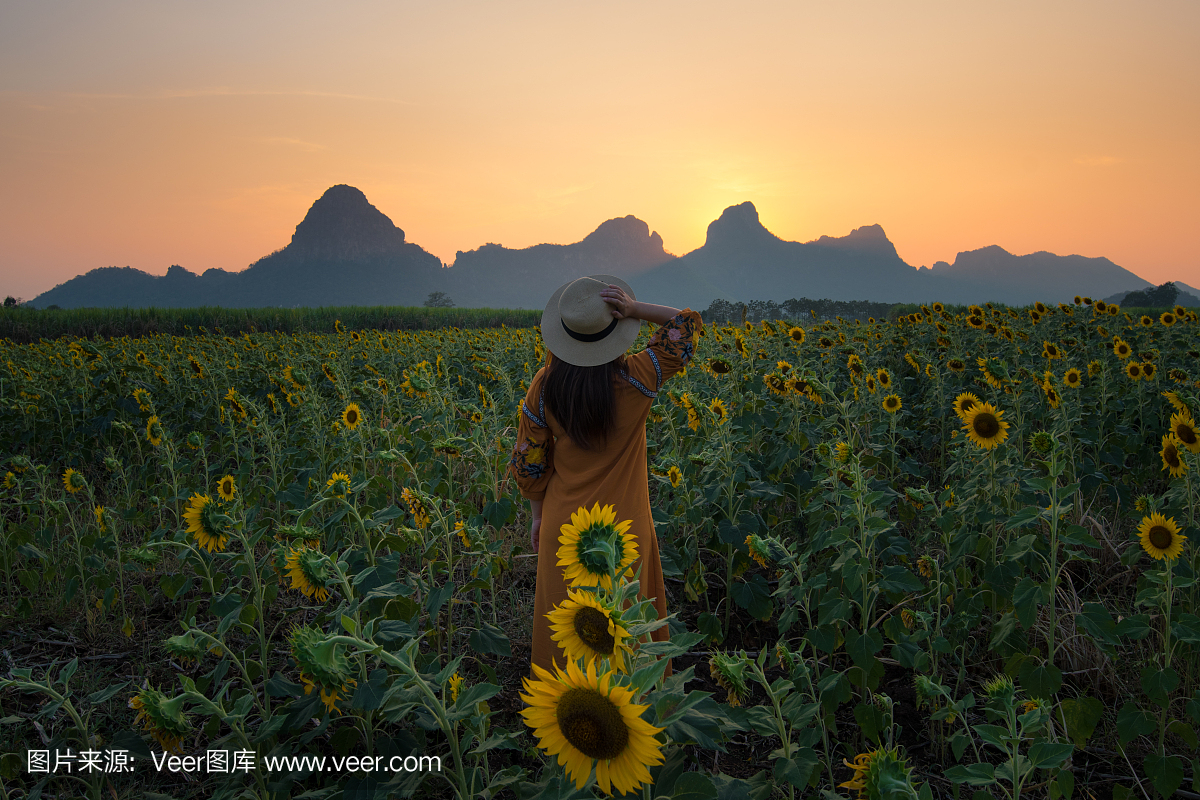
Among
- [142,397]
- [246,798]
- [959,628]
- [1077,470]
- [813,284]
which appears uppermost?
[813,284]

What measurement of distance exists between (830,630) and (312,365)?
292 inches

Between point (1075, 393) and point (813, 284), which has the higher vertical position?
point (813, 284)

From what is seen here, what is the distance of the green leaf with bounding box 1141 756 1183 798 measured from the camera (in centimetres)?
188

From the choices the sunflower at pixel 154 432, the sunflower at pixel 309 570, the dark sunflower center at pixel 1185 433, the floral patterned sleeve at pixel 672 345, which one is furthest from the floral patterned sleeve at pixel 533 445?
the dark sunflower center at pixel 1185 433

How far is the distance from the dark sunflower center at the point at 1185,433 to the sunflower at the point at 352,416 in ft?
13.9

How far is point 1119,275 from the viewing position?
191 meters

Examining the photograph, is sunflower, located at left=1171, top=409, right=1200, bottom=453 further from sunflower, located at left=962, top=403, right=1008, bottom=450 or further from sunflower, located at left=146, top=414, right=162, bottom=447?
→ sunflower, located at left=146, top=414, right=162, bottom=447

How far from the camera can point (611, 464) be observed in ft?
7.95

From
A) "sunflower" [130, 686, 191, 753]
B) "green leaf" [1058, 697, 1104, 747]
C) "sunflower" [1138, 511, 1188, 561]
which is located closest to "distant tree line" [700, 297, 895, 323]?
"sunflower" [1138, 511, 1188, 561]

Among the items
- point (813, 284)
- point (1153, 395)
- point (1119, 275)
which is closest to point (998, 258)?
point (1119, 275)

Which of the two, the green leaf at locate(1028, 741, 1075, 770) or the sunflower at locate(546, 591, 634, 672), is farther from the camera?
the green leaf at locate(1028, 741, 1075, 770)

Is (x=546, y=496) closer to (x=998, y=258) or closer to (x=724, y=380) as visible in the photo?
(x=724, y=380)

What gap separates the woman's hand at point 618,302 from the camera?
2320 mm

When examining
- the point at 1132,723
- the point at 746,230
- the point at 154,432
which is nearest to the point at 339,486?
the point at 154,432
